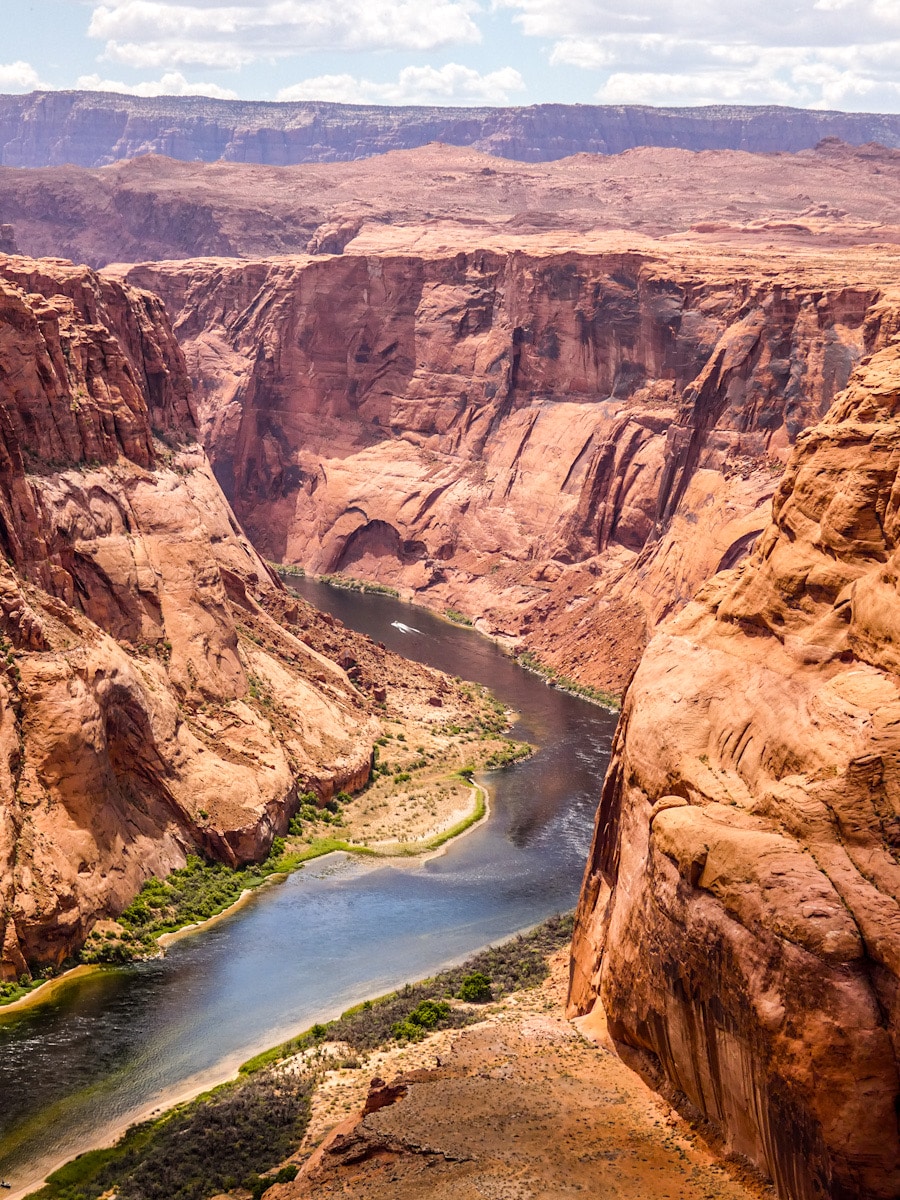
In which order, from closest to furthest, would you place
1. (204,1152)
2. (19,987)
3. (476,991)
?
(204,1152) < (476,991) < (19,987)

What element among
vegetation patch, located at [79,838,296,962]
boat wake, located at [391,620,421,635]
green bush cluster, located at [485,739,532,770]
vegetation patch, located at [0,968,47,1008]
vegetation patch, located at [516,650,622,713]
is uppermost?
vegetation patch, located at [0,968,47,1008]

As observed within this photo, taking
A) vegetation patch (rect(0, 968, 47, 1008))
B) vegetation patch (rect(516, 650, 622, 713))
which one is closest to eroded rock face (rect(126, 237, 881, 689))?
vegetation patch (rect(516, 650, 622, 713))

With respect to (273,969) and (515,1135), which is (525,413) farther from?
(515,1135)

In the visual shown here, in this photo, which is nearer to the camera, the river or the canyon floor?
the canyon floor

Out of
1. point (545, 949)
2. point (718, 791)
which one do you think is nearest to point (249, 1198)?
point (718, 791)

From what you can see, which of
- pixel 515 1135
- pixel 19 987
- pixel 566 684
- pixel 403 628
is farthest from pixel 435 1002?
pixel 403 628

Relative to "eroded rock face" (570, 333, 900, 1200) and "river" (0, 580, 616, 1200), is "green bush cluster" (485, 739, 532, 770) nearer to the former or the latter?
"river" (0, 580, 616, 1200)
